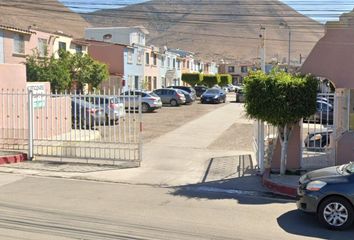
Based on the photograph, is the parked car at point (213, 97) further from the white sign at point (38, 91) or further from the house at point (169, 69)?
the white sign at point (38, 91)

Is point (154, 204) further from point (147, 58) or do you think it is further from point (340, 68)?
point (147, 58)

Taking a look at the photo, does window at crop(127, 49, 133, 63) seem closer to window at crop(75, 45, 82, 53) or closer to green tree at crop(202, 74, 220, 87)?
window at crop(75, 45, 82, 53)

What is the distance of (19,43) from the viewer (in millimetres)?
30781

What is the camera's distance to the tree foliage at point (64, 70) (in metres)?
29.3

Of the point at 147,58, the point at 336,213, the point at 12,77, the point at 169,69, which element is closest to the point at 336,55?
the point at 336,213

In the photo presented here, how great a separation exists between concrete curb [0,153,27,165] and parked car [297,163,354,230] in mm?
8775

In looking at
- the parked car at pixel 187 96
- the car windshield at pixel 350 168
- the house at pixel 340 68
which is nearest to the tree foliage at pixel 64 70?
the parked car at pixel 187 96

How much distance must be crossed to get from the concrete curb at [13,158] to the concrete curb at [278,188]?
270 inches

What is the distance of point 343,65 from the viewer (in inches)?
493

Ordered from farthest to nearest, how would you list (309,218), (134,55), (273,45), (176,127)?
(273,45) → (134,55) → (176,127) → (309,218)

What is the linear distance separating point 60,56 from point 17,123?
1744 cm

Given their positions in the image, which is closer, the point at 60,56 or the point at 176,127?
the point at 176,127

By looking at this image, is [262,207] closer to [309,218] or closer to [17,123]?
[309,218]

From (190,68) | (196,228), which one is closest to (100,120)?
(196,228)
